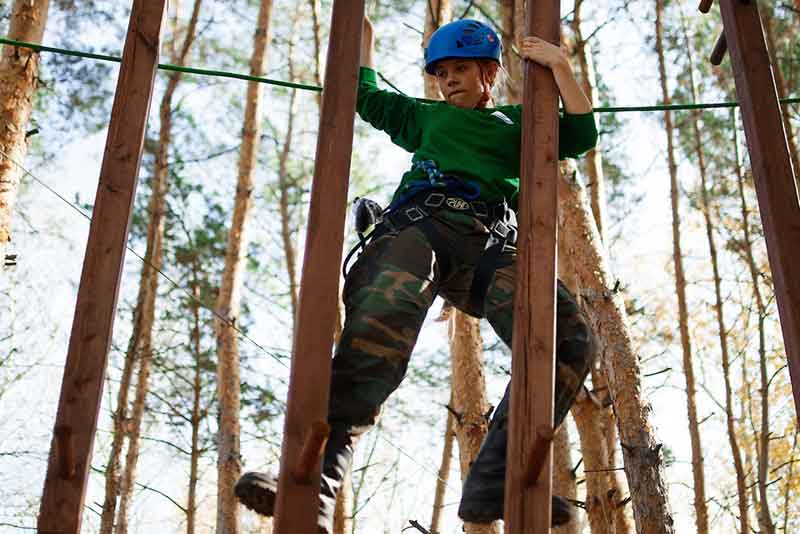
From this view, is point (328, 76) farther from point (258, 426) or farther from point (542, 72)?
point (258, 426)

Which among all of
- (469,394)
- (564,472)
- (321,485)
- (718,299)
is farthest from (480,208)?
(718,299)

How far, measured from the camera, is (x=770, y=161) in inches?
81.8

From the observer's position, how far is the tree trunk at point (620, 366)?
161 inches

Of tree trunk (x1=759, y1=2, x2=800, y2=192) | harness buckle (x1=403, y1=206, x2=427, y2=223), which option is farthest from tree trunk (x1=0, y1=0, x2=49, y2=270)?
tree trunk (x1=759, y1=2, x2=800, y2=192)

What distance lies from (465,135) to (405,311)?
575 mm

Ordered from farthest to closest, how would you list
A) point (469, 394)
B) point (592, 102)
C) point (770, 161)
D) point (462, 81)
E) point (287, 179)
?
point (287, 179), point (592, 102), point (469, 394), point (462, 81), point (770, 161)

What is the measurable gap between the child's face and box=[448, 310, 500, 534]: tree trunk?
2.71m

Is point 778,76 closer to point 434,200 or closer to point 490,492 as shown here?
point 434,200

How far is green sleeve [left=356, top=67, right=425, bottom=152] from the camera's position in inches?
101

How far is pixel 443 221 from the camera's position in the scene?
2.31 meters

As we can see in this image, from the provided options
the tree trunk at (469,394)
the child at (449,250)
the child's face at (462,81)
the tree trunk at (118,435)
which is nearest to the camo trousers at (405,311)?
the child at (449,250)

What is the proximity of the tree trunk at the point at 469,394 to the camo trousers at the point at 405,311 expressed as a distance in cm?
288

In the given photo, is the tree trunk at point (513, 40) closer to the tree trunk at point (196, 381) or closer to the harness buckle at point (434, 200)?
the harness buckle at point (434, 200)

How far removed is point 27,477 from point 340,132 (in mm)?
→ 10773
